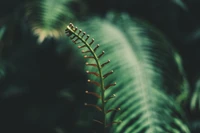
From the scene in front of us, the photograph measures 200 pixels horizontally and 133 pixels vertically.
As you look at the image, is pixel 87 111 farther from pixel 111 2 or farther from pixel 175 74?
pixel 111 2

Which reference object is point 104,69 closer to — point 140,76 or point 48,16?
point 140,76

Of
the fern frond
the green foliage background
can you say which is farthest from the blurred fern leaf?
the fern frond

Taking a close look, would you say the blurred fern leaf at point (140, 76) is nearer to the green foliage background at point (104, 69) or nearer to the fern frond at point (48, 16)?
the green foliage background at point (104, 69)

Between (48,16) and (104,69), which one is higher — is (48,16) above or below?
above

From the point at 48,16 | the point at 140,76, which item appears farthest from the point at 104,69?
the point at 48,16

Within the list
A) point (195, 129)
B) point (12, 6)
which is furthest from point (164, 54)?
point (12, 6)

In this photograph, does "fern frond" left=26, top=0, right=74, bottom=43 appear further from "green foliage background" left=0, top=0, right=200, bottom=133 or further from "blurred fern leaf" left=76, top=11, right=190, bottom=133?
"blurred fern leaf" left=76, top=11, right=190, bottom=133

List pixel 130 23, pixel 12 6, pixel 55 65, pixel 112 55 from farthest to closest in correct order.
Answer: pixel 12 6 < pixel 55 65 < pixel 130 23 < pixel 112 55
